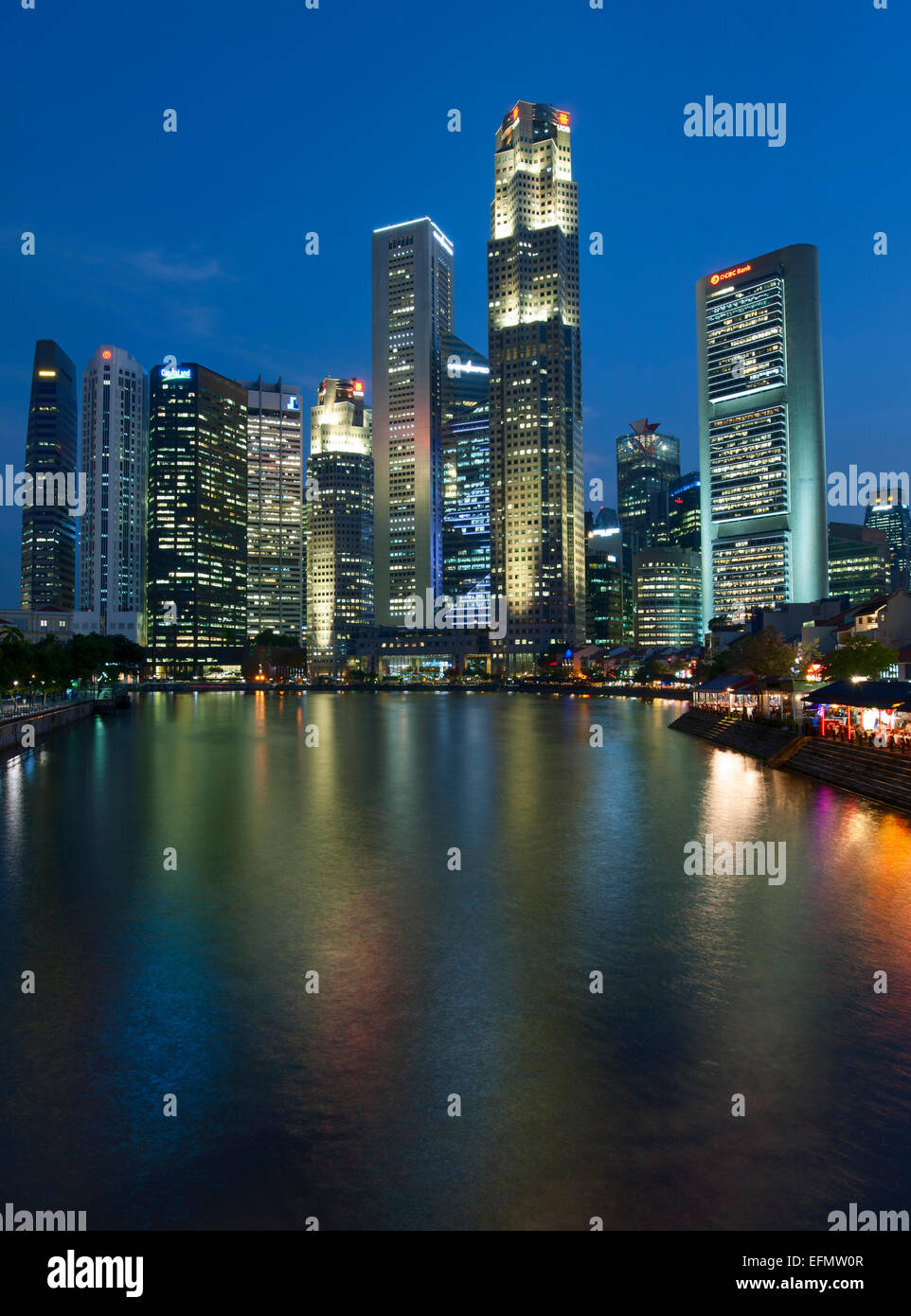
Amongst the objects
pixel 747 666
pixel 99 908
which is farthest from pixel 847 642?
pixel 99 908

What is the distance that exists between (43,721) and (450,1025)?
6553 cm

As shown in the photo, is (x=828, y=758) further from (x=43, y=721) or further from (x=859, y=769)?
(x=43, y=721)

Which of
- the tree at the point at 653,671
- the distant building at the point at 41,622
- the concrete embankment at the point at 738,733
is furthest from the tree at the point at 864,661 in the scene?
the distant building at the point at 41,622

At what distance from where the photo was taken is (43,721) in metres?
66.9

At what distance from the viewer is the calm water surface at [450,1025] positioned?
763cm

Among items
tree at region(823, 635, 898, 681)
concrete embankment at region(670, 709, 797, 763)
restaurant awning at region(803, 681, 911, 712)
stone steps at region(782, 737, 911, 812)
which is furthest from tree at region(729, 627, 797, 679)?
stone steps at region(782, 737, 911, 812)

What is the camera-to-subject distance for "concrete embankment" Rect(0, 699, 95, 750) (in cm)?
5199

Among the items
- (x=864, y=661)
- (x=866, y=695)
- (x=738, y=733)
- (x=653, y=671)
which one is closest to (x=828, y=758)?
(x=866, y=695)

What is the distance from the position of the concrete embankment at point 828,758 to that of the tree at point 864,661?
6.85 m

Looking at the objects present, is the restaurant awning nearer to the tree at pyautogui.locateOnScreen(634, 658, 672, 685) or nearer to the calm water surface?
the calm water surface

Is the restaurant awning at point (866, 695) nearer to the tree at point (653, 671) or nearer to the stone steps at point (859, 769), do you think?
the stone steps at point (859, 769)

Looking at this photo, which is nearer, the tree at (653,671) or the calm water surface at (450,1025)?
the calm water surface at (450,1025)

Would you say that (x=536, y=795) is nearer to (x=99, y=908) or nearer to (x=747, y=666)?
(x=99, y=908)
